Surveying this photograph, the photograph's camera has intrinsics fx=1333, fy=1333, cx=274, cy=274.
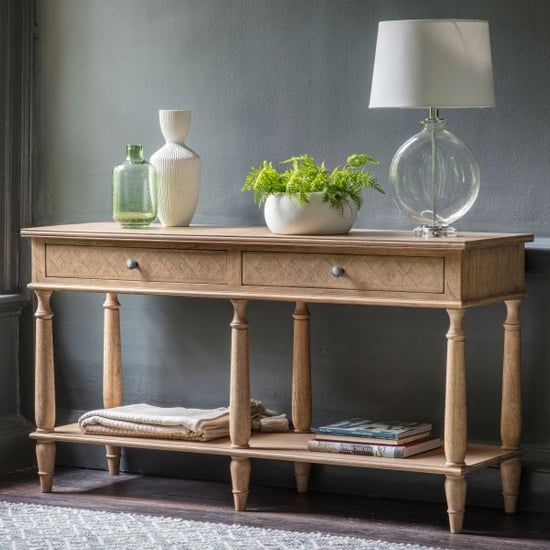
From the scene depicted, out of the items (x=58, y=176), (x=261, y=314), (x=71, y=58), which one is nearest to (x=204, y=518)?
(x=261, y=314)

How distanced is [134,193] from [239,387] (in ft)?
2.17

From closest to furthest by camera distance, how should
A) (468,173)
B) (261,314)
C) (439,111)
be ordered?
(468,173), (439,111), (261,314)

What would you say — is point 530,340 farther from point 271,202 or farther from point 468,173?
point 271,202

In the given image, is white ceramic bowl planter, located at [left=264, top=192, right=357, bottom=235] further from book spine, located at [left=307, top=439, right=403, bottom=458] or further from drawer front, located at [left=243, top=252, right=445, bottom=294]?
book spine, located at [left=307, top=439, right=403, bottom=458]

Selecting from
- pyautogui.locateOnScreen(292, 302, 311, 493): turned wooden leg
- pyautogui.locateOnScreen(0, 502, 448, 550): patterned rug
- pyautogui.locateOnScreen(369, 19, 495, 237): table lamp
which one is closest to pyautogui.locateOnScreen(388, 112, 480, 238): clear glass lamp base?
pyautogui.locateOnScreen(369, 19, 495, 237): table lamp

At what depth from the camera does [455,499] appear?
3529mm

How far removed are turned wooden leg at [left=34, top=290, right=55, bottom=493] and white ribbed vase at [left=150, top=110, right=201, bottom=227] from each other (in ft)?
1.46

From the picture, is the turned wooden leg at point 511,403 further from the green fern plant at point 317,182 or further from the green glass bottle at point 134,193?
the green glass bottle at point 134,193

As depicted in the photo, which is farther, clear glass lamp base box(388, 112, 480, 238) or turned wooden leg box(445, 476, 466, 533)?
clear glass lamp base box(388, 112, 480, 238)

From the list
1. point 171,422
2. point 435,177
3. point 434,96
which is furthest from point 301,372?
point 434,96

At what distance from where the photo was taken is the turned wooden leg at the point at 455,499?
3.51 meters

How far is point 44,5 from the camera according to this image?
4406 millimetres

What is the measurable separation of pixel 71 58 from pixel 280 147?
2.65 feet

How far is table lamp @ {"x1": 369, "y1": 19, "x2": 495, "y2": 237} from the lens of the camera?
3.52 m
